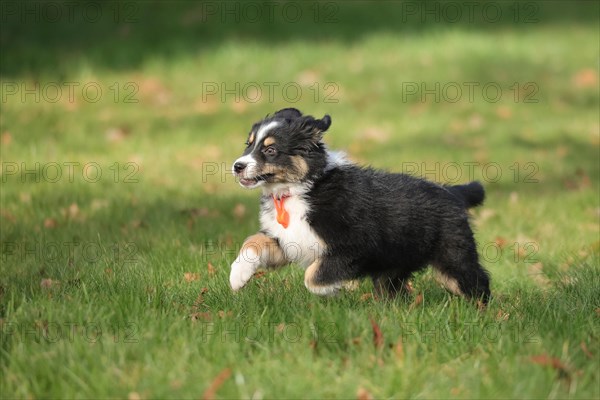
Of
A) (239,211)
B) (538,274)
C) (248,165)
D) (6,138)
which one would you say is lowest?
(538,274)

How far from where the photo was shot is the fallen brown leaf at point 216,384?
152 inches

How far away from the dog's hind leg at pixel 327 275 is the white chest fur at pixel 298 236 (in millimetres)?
87

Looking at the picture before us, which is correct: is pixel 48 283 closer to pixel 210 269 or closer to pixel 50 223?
pixel 210 269

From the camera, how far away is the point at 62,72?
566 inches

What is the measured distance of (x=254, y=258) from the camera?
5398 mm

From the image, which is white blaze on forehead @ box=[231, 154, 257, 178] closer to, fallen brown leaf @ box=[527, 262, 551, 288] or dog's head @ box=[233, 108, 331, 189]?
dog's head @ box=[233, 108, 331, 189]

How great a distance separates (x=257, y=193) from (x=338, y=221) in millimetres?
4411

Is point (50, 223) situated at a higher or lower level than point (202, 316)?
lower

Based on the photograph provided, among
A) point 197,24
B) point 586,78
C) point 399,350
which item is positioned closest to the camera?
point 399,350

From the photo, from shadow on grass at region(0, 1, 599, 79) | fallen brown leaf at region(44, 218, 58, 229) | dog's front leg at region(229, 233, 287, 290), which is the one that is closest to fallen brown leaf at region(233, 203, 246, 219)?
fallen brown leaf at region(44, 218, 58, 229)

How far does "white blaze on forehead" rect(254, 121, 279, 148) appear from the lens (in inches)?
217

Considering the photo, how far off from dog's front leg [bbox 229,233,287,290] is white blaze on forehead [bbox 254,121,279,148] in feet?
1.91

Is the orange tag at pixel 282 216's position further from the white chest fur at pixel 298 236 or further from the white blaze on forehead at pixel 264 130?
the white blaze on forehead at pixel 264 130

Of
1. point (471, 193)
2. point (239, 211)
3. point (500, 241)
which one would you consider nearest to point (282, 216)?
point (471, 193)
